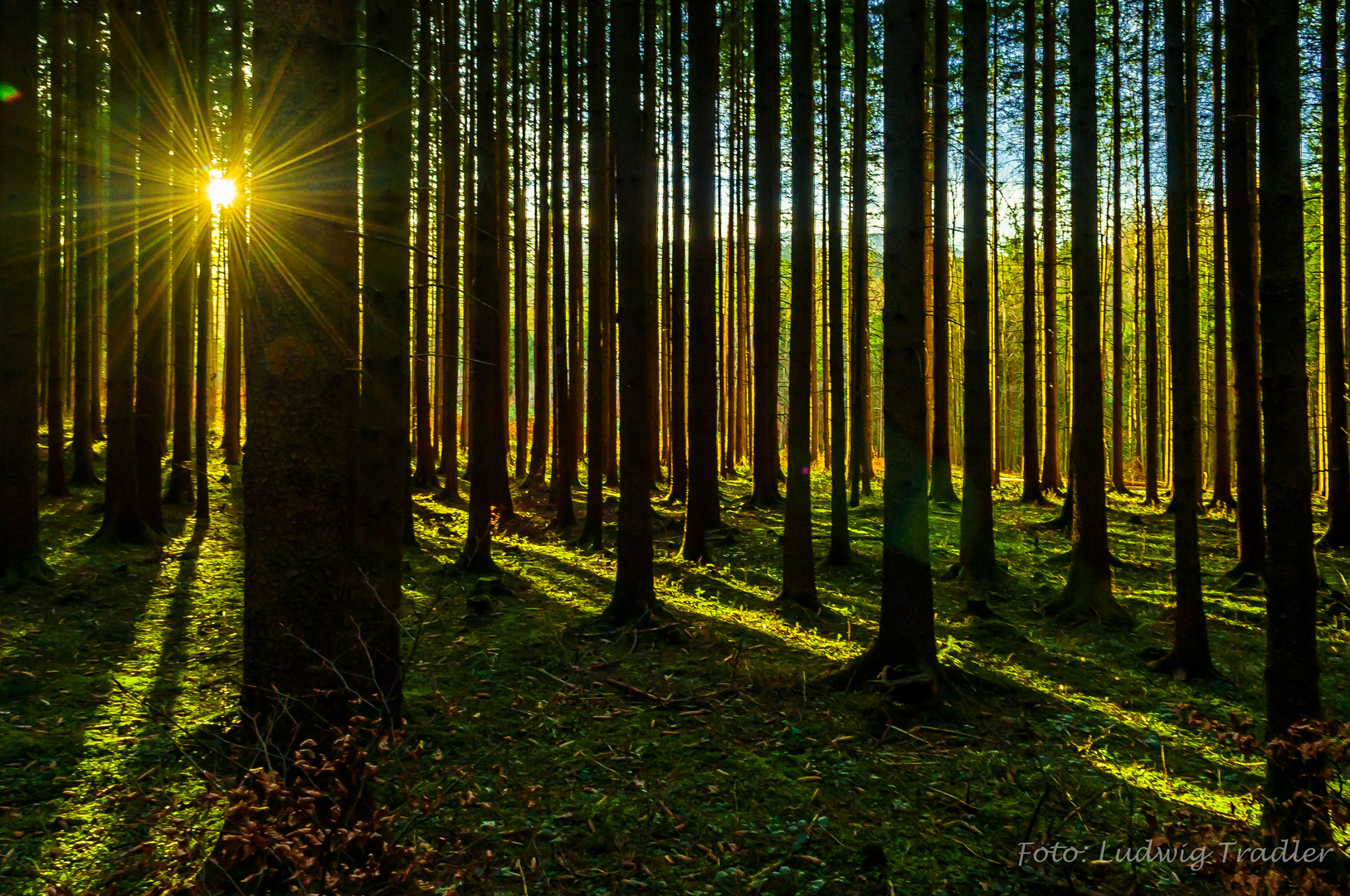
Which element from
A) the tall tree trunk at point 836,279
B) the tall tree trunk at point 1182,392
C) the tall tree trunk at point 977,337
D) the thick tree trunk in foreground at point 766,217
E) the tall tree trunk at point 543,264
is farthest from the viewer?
the tall tree trunk at point 543,264

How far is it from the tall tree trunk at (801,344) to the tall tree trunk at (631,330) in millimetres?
1605

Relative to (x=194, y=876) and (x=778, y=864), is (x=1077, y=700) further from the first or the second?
(x=194, y=876)

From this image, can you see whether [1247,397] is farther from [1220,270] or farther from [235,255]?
[235,255]

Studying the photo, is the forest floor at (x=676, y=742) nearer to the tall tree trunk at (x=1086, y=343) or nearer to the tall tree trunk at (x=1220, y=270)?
the tall tree trunk at (x=1086, y=343)

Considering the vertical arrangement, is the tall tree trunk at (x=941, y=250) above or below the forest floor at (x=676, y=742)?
above

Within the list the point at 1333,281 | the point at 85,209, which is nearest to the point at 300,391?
the point at 85,209

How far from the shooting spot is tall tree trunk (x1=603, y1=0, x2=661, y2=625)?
24.2 ft

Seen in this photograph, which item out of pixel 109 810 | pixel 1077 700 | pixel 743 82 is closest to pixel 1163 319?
pixel 743 82

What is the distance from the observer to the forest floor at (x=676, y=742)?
12.4 ft

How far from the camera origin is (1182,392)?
275 inches

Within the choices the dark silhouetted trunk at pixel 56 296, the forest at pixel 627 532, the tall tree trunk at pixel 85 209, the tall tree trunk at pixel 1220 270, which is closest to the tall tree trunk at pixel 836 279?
the forest at pixel 627 532

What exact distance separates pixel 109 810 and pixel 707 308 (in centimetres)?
854

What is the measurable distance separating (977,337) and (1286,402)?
20.5 ft

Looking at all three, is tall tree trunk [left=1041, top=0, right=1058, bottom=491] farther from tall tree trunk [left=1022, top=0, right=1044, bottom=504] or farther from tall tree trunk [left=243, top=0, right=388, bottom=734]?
tall tree trunk [left=243, top=0, right=388, bottom=734]
